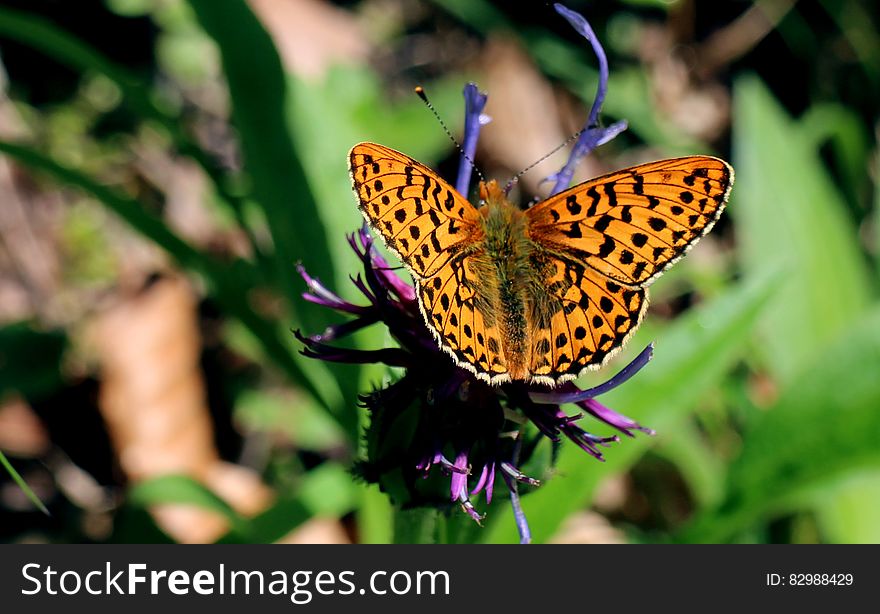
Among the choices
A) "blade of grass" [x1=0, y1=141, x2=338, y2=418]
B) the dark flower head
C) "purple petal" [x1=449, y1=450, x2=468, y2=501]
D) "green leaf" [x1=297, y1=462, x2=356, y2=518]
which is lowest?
"purple petal" [x1=449, y1=450, x2=468, y2=501]

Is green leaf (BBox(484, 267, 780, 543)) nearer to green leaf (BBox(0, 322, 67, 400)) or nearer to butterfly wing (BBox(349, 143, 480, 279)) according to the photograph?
butterfly wing (BBox(349, 143, 480, 279))

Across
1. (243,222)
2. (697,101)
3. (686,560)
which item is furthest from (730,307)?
(697,101)

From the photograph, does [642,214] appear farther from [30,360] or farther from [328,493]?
[30,360]

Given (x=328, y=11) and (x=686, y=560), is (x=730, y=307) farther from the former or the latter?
(x=328, y=11)

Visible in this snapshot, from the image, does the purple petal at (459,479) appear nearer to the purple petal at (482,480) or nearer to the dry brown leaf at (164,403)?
the purple petal at (482,480)

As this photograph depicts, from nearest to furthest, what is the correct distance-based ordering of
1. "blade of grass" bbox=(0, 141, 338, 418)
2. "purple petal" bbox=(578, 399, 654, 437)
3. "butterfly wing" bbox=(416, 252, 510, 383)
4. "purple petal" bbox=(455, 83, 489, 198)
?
"butterfly wing" bbox=(416, 252, 510, 383) < "purple petal" bbox=(578, 399, 654, 437) < "purple petal" bbox=(455, 83, 489, 198) < "blade of grass" bbox=(0, 141, 338, 418)

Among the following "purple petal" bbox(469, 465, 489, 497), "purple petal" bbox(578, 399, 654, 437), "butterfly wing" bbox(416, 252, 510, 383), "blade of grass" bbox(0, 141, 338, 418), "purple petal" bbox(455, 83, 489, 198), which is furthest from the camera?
"blade of grass" bbox(0, 141, 338, 418)

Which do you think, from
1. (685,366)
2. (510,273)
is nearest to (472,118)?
(510,273)

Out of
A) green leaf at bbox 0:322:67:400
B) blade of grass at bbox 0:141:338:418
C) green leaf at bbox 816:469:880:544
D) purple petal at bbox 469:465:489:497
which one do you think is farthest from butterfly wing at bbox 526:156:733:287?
green leaf at bbox 0:322:67:400
